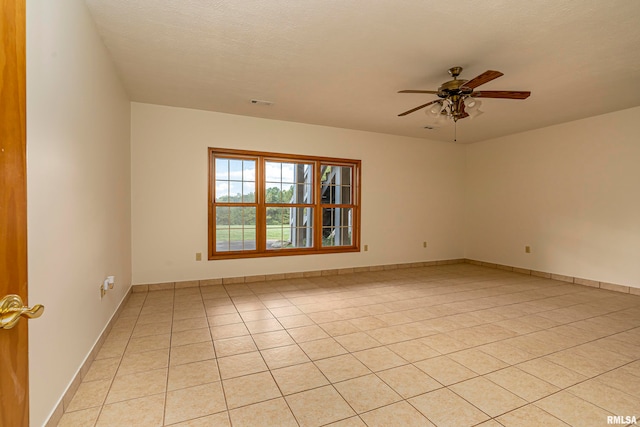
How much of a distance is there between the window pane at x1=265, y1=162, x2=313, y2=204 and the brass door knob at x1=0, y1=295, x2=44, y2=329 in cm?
416

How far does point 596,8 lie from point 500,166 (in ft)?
13.7

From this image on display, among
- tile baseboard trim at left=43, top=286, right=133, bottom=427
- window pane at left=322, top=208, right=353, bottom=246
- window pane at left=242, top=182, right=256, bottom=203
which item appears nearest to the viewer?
tile baseboard trim at left=43, top=286, right=133, bottom=427

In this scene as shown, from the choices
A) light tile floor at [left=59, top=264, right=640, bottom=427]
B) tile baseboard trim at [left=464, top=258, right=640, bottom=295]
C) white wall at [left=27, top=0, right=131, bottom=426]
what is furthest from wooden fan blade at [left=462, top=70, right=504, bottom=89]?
tile baseboard trim at [left=464, top=258, right=640, bottom=295]

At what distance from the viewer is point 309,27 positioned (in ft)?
7.96

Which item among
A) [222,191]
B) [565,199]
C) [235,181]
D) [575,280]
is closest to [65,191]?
[222,191]

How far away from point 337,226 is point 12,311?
195 inches

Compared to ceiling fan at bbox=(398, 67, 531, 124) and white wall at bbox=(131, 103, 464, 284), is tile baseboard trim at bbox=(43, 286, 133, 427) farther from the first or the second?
ceiling fan at bbox=(398, 67, 531, 124)

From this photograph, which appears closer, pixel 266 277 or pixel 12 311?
pixel 12 311

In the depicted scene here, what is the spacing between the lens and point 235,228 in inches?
190

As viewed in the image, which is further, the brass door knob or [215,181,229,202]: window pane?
[215,181,229,202]: window pane

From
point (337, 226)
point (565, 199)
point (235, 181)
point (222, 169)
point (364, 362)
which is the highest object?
point (222, 169)

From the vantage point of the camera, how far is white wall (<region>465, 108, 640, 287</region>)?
437 cm

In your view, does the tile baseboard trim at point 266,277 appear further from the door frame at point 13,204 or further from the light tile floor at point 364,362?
the door frame at point 13,204

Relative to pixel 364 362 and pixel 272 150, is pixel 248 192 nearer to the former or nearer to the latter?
pixel 272 150
